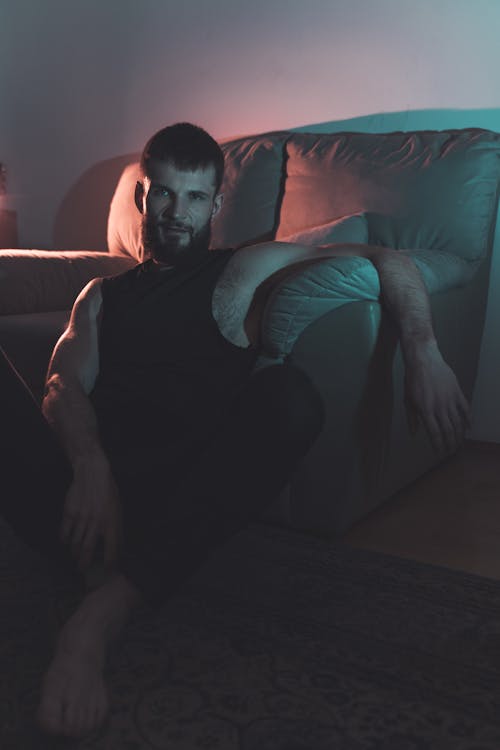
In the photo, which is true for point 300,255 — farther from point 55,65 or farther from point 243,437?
point 55,65

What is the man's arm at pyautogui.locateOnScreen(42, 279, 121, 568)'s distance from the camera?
3.95 feet

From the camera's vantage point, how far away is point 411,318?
1416mm

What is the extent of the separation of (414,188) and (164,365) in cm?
113

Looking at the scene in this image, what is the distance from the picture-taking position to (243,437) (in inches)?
47.4

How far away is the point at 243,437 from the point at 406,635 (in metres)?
0.44

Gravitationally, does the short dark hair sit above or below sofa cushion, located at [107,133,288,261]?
above

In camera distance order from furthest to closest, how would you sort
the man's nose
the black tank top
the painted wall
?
the painted wall, the man's nose, the black tank top

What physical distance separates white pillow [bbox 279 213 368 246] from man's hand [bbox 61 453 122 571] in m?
1.11

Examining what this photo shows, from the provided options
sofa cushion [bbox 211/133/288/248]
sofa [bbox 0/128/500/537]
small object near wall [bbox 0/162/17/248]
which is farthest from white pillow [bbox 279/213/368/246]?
small object near wall [bbox 0/162/17/248]

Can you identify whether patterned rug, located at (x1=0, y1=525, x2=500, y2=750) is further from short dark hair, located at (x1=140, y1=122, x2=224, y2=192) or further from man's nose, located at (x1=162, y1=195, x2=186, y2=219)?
short dark hair, located at (x1=140, y1=122, x2=224, y2=192)

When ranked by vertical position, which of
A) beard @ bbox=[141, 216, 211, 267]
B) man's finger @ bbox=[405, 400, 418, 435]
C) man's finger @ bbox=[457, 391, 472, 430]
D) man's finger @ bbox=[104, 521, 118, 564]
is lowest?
man's finger @ bbox=[104, 521, 118, 564]

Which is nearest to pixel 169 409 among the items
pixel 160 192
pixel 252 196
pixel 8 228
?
pixel 160 192

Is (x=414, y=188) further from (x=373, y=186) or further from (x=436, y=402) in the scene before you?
(x=436, y=402)

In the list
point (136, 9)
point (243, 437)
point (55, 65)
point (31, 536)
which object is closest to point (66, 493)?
point (31, 536)
